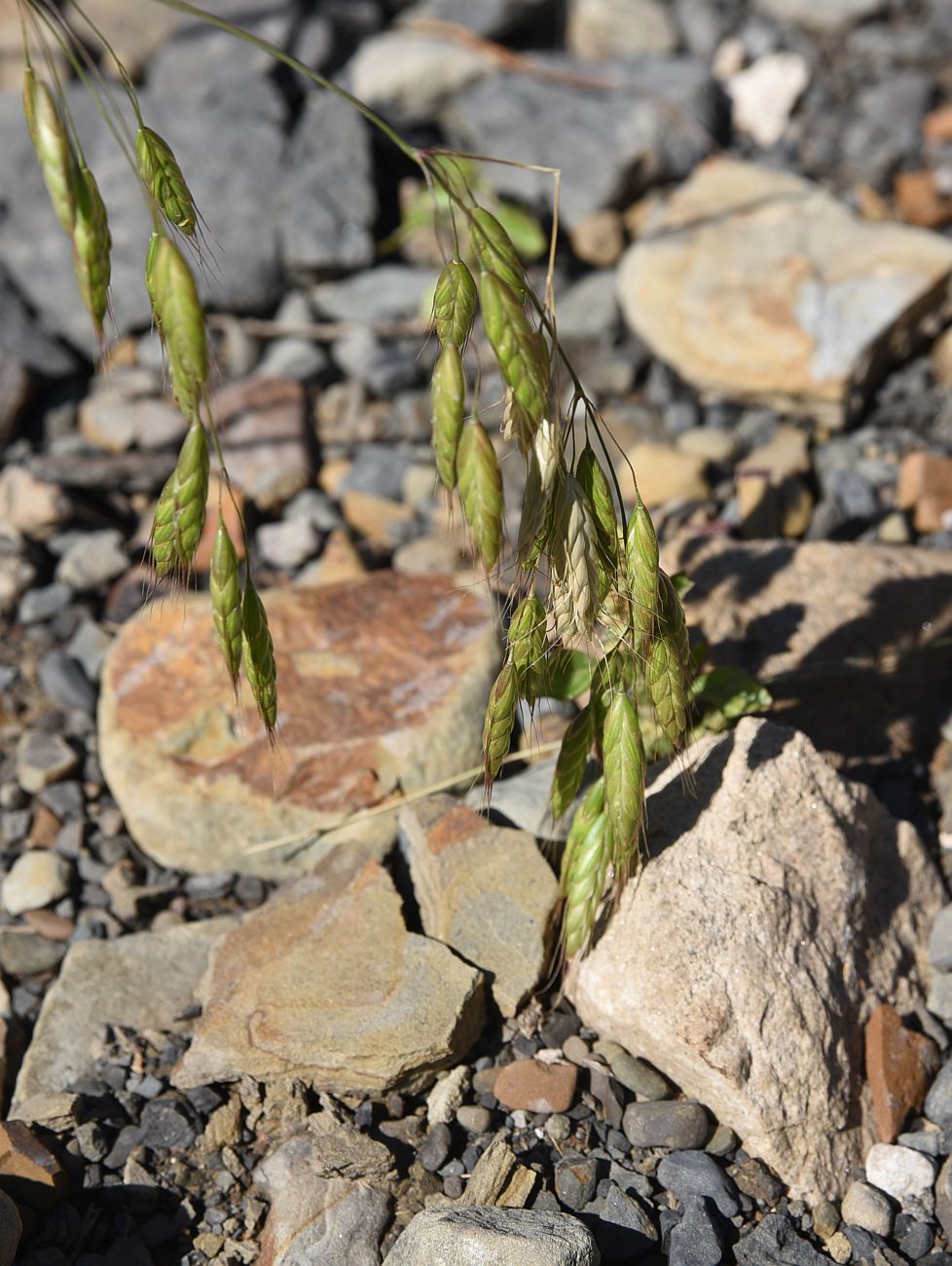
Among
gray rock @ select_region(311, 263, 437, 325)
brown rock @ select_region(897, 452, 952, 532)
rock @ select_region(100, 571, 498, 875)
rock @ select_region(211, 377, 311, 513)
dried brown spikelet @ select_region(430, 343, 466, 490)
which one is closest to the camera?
dried brown spikelet @ select_region(430, 343, 466, 490)

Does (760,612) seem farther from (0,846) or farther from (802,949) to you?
(0,846)

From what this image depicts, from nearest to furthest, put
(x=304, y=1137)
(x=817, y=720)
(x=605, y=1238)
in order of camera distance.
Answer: (x=605, y=1238) → (x=304, y=1137) → (x=817, y=720)

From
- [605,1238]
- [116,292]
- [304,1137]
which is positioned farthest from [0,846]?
[116,292]

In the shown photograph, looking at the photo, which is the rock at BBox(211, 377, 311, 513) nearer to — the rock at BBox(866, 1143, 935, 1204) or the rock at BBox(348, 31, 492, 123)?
the rock at BBox(348, 31, 492, 123)

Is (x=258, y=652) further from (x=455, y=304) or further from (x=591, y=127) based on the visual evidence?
(x=591, y=127)

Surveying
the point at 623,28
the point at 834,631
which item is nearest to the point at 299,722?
the point at 834,631

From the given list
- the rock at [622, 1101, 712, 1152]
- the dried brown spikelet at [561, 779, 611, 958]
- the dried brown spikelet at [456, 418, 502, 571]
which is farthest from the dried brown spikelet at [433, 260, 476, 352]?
the rock at [622, 1101, 712, 1152]

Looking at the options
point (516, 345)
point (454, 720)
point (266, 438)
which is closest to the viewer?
point (516, 345)
